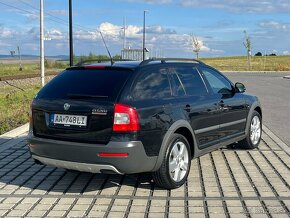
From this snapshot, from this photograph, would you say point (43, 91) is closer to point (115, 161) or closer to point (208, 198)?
point (115, 161)

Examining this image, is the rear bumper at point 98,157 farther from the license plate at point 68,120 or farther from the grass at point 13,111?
the grass at point 13,111

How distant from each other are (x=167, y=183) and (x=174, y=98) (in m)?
1.06

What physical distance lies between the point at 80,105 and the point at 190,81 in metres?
1.78

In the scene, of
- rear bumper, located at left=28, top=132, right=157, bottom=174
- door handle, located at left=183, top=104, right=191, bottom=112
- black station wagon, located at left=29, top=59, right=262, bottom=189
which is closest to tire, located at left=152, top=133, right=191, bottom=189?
black station wagon, located at left=29, top=59, right=262, bottom=189

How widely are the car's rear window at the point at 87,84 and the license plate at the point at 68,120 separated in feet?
0.80

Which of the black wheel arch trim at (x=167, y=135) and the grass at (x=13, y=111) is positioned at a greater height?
the black wheel arch trim at (x=167, y=135)

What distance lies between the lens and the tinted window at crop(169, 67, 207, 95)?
20.4ft

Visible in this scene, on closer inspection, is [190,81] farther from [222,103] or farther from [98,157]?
[98,157]

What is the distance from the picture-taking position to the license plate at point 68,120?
530cm

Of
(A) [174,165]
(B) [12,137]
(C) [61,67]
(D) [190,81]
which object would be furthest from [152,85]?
(C) [61,67]

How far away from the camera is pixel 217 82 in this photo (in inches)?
283

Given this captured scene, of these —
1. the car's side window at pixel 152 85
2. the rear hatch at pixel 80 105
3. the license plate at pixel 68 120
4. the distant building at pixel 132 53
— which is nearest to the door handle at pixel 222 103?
the car's side window at pixel 152 85

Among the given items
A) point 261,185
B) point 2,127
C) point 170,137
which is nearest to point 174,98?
point 170,137

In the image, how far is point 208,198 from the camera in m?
5.37
